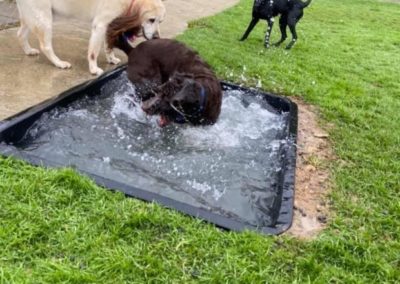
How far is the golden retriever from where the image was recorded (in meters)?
4.67

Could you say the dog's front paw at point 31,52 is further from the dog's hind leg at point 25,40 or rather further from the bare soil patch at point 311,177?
the bare soil patch at point 311,177

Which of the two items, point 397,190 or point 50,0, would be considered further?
point 50,0

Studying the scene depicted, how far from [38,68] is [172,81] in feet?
6.02

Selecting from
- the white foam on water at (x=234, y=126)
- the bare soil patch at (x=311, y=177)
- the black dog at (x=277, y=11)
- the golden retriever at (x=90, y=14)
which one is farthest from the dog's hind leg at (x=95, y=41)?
the black dog at (x=277, y=11)

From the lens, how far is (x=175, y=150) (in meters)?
3.89

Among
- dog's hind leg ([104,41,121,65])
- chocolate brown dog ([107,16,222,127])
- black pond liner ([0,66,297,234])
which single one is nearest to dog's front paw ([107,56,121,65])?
dog's hind leg ([104,41,121,65])

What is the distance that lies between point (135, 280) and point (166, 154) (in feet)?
5.23

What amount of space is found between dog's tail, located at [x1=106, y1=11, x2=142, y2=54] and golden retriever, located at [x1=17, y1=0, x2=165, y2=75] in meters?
0.07

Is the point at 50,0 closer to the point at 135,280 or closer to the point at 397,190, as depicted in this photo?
the point at 135,280

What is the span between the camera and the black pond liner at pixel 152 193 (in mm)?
2850

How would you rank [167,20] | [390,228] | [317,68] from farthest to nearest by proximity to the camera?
[167,20] < [317,68] < [390,228]

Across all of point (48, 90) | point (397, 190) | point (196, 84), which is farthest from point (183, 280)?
point (48, 90)

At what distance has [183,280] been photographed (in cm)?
235

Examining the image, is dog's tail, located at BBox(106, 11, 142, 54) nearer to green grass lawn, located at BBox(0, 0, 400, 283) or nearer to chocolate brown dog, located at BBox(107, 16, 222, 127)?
chocolate brown dog, located at BBox(107, 16, 222, 127)
